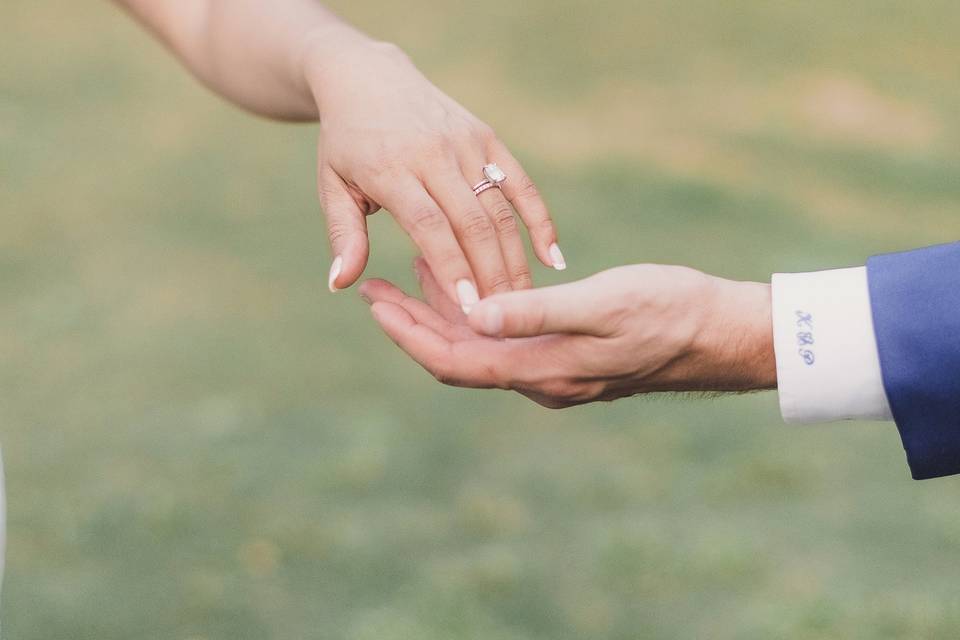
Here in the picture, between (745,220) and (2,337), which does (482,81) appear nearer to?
(745,220)

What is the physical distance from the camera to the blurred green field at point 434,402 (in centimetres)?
385

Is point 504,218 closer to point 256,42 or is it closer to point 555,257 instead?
point 555,257

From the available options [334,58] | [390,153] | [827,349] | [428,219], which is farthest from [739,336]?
[334,58]

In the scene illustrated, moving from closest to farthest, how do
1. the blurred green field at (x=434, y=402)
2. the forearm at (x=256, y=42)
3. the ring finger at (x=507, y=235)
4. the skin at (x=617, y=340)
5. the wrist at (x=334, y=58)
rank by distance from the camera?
the skin at (x=617, y=340) < the ring finger at (x=507, y=235) < the wrist at (x=334, y=58) < the forearm at (x=256, y=42) < the blurred green field at (x=434, y=402)

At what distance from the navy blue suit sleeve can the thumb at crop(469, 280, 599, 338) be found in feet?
1.72

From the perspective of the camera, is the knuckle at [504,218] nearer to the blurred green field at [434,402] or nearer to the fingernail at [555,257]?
the fingernail at [555,257]

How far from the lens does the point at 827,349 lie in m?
2.32

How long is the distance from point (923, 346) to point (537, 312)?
68cm

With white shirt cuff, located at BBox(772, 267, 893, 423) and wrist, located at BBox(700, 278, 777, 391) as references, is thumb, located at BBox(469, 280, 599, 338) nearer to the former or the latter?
wrist, located at BBox(700, 278, 777, 391)

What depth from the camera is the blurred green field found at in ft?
12.6

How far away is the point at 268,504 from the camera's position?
431 centimetres

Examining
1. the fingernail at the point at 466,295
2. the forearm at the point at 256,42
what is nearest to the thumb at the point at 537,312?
the fingernail at the point at 466,295

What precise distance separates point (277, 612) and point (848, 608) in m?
1.71

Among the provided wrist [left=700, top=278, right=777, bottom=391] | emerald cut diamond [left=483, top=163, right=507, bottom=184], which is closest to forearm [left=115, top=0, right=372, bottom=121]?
emerald cut diamond [left=483, top=163, right=507, bottom=184]
